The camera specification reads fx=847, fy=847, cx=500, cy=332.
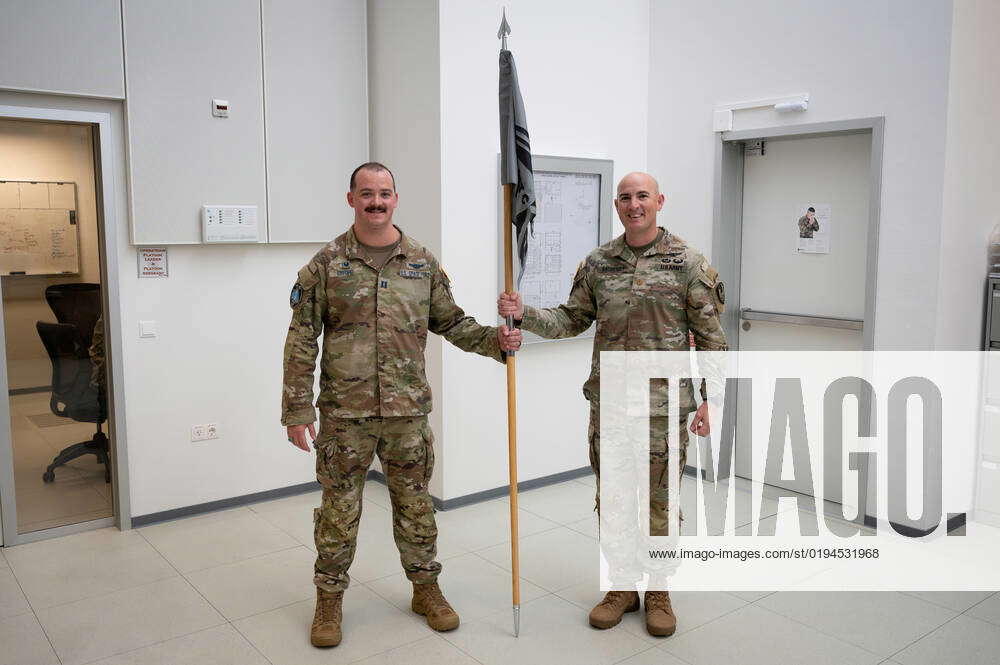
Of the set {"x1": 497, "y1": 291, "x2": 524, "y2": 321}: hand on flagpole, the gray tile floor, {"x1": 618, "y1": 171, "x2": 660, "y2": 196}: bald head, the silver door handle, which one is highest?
{"x1": 618, "y1": 171, "x2": 660, "y2": 196}: bald head

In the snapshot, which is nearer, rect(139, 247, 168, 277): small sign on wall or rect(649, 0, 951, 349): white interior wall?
rect(649, 0, 951, 349): white interior wall

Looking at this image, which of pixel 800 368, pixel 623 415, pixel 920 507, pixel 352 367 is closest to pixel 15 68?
pixel 352 367

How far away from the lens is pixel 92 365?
14.0 feet

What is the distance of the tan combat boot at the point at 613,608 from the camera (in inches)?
126

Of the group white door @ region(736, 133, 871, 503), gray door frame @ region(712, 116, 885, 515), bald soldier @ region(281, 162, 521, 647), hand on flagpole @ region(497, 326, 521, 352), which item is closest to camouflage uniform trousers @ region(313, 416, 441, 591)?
bald soldier @ region(281, 162, 521, 647)

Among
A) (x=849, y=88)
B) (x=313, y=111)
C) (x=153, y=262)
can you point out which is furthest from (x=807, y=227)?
(x=153, y=262)

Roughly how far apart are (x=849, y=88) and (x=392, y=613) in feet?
10.8

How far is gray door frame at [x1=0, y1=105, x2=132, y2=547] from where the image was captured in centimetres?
394

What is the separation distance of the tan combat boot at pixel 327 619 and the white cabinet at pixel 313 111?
2.10m

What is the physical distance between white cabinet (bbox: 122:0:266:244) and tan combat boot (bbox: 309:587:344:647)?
2.04 meters

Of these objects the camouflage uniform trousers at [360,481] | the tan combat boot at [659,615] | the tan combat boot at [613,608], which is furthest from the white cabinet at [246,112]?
the tan combat boot at [659,615]

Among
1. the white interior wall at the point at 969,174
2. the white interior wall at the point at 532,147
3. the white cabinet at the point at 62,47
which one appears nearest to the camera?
the white cabinet at the point at 62,47

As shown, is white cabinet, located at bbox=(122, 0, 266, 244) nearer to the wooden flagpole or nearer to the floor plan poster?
the floor plan poster

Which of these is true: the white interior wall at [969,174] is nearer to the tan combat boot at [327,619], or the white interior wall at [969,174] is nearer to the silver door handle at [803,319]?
the silver door handle at [803,319]
